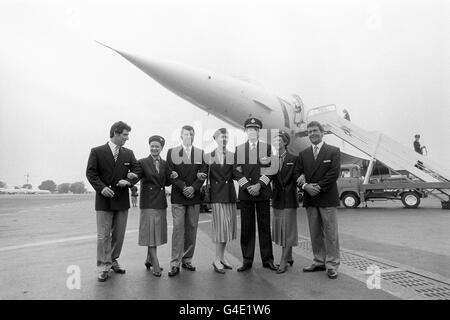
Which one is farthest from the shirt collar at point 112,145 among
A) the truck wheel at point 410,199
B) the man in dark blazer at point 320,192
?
the truck wheel at point 410,199

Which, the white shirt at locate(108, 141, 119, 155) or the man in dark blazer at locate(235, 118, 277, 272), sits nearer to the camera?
the white shirt at locate(108, 141, 119, 155)

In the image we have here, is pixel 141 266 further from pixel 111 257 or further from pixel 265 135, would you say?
pixel 265 135

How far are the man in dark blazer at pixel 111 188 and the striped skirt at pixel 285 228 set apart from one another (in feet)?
6.43

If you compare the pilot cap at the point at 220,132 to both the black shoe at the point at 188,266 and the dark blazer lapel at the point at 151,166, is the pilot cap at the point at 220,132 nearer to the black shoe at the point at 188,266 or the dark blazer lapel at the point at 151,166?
the dark blazer lapel at the point at 151,166

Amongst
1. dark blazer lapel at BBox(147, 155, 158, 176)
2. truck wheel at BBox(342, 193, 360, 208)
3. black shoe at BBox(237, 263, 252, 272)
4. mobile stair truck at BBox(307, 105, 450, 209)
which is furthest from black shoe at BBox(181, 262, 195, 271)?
truck wheel at BBox(342, 193, 360, 208)

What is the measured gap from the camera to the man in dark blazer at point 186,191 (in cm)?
437

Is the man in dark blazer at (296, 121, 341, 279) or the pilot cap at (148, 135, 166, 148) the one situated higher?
the pilot cap at (148, 135, 166, 148)

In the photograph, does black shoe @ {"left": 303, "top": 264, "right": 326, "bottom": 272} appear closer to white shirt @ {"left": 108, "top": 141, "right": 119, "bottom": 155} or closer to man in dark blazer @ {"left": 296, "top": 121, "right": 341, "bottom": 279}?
man in dark blazer @ {"left": 296, "top": 121, "right": 341, "bottom": 279}

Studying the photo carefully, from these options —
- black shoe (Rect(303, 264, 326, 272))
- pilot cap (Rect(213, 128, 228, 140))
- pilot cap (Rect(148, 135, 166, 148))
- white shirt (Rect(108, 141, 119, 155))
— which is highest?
pilot cap (Rect(213, 128, 228, 140))

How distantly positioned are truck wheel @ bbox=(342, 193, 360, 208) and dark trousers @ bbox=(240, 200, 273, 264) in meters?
9.54

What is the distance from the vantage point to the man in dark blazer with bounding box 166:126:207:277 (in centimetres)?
437

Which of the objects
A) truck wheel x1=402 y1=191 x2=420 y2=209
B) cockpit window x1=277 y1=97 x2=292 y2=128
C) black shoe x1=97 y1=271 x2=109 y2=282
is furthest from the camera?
truck wheel x1=402 y1=191 x2=420 y2=209

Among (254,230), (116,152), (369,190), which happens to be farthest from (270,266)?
(369,190)

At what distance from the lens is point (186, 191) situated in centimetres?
434
